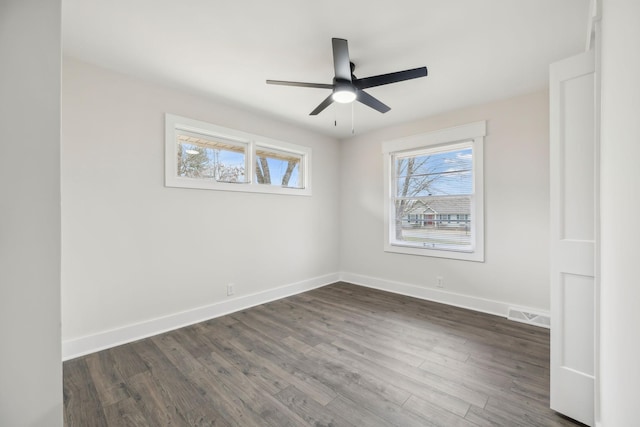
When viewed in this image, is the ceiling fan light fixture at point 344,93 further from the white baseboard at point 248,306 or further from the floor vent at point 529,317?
the floor vent at point 529,317

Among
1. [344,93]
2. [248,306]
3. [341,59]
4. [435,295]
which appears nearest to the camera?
[341,59]

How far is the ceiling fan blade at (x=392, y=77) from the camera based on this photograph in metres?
1.96

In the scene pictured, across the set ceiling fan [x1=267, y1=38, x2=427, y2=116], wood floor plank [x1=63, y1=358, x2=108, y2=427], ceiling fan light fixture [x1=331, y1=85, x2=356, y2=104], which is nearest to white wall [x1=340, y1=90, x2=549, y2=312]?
ceiling fan [x1=267, y1=38, x2=427, y2=116]

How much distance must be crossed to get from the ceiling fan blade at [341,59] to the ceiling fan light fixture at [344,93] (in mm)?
74

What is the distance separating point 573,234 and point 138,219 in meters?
3.53

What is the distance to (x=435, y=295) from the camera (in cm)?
359

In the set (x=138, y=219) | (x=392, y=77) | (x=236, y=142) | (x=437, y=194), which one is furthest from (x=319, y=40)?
(x=437, y=194)

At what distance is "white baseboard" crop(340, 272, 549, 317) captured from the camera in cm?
312

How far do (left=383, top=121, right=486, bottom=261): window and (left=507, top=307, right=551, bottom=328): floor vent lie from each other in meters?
0.68

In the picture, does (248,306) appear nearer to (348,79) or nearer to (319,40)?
(348,79)

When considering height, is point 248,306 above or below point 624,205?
below
